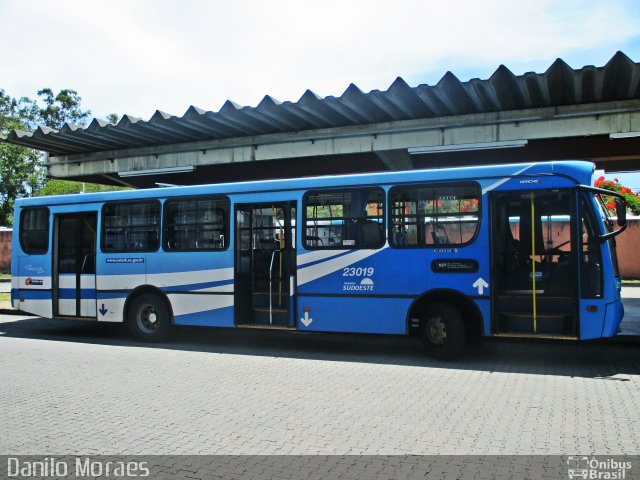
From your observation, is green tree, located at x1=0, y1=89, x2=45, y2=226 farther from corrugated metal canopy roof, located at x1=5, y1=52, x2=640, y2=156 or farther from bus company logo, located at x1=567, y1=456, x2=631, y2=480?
bus company logo, located at x1=567, y1=456, x2=631, y2=480

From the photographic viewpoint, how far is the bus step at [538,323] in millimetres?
8422

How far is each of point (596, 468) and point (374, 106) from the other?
9.75 meters

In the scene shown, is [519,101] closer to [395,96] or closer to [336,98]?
[395,96]

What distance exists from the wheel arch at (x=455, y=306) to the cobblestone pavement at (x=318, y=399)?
51cm

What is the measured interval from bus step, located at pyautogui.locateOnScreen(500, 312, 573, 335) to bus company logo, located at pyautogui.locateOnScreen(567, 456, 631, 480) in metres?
3.89

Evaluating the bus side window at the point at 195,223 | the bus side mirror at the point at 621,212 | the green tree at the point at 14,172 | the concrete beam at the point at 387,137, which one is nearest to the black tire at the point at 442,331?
the bus side mirror at the point at 621,212

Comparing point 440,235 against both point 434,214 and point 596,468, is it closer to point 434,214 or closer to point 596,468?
point 434,214

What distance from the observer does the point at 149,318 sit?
11.6 m

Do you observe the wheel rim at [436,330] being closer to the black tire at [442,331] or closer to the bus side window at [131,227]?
the black tire at [442,331]

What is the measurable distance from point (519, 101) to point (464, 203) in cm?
435

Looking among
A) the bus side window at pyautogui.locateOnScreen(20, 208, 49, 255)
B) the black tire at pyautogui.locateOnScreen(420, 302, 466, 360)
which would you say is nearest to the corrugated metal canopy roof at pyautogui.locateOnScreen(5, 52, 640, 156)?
the bus side window at pyautogui.locateOnScreen(20, 208, 49, 255)

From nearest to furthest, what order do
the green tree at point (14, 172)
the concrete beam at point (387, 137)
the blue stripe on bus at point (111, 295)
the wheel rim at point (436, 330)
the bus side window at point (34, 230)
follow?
the wheel rim at point (436, 330) → the blue stripe on bus at point (111, 295) → the concrete beam at point (387, 137) → the bus side window at point (34, 230) → the green tree at point (14, 172)

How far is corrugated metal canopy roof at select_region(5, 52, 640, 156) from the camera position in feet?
36.0

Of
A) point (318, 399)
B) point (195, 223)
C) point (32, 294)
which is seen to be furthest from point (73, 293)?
point (318, 399)
